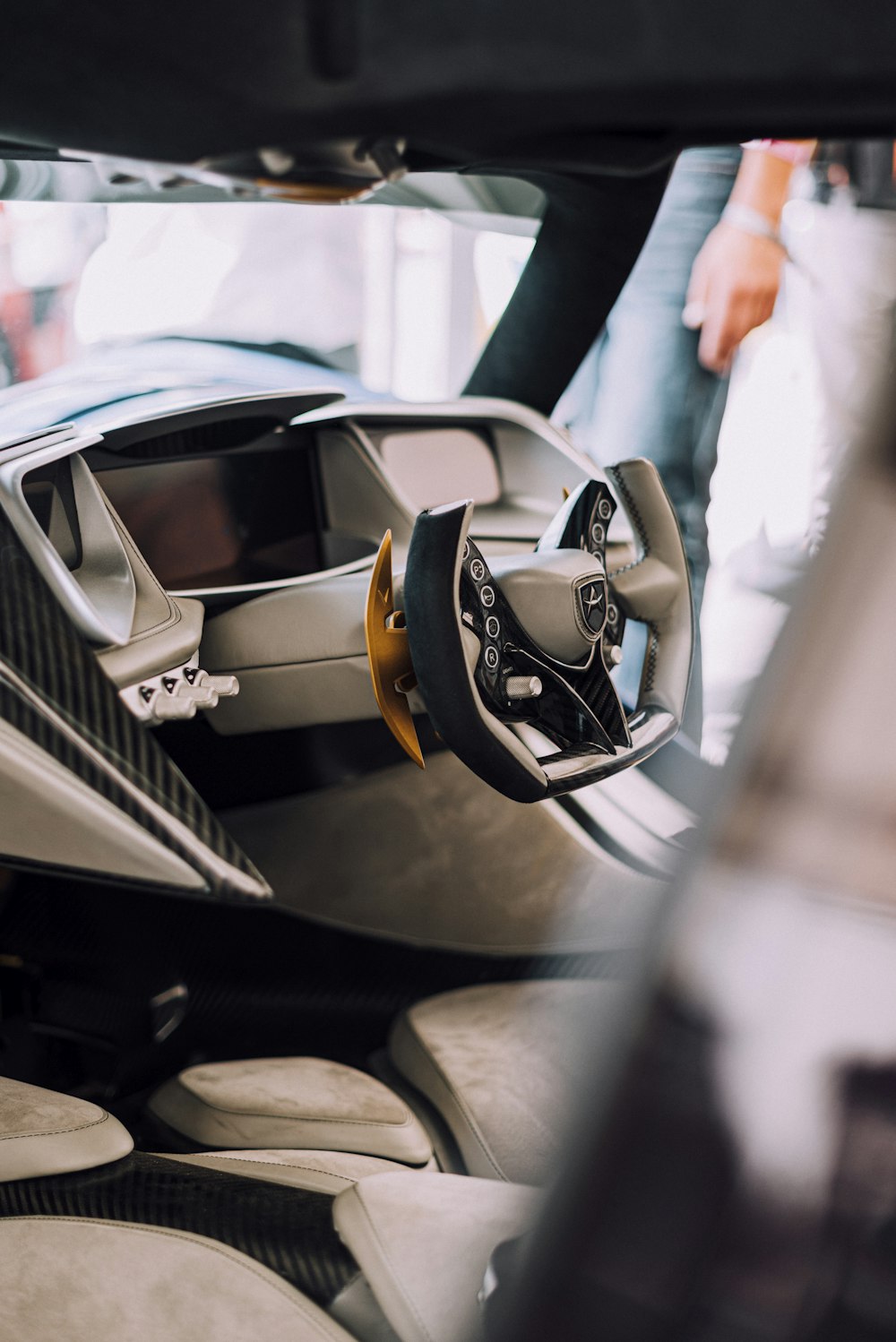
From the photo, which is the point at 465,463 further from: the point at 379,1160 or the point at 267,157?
the point at 267,157

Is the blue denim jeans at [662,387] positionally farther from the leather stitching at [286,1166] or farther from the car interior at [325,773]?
the leather stitching at [286,1166]

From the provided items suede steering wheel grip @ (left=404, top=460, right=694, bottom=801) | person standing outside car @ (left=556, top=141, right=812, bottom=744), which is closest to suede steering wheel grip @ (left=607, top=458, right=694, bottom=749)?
suede steering wheel grip @ (left=404, top=460, right=694, bottom=801)

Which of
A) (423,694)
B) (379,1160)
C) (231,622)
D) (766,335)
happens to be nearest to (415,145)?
(423,694)

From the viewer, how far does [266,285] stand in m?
1.43

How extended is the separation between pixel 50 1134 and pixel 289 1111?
307 millimetres

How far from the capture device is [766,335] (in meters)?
1.78

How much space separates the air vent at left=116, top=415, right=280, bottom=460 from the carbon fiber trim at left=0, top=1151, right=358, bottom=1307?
66cm

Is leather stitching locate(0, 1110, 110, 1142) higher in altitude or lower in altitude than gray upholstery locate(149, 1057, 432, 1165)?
higher

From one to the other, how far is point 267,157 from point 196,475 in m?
0.92

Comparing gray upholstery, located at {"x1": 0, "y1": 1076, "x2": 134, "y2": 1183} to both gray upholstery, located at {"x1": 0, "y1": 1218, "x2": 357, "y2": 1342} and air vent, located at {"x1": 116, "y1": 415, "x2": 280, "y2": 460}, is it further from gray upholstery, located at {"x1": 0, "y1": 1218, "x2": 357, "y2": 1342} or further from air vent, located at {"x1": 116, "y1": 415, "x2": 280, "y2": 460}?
air vent, located at {"x1": 116, "y1": 415, "x2": 280, "y2": 460}

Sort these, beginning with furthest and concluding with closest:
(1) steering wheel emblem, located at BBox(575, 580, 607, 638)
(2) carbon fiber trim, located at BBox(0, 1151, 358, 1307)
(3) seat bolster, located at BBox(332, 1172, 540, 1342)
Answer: (1) steering wheel emblem, located at BBox(575, 580, 607, 638) < (2) carbon fiber trim, located at BBox(0, 1151, 358, 1307) < (3) seat bolster, located at BBox(332, 1172, 540, 1342)

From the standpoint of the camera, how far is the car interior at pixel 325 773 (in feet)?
1.22

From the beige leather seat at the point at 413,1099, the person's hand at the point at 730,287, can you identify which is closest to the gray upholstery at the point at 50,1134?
the beige leather seat at the point at 413,1099

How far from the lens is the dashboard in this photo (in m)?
0.78
